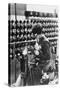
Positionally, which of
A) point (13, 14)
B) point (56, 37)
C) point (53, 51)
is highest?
point (13, 14)

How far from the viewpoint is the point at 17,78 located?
7.29 feet

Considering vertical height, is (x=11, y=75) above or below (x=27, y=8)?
below

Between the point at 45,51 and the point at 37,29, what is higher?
the point at 37,29

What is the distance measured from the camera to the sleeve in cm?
231

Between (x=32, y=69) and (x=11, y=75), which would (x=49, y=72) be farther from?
(x=11, y=75)

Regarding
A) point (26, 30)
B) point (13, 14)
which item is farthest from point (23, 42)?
point (13, 14)

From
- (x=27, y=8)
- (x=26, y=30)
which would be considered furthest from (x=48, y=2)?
(x=26, y=30)

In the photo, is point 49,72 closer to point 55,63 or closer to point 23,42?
point 55,63

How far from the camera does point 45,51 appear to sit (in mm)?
2332

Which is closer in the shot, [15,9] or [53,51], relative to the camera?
[15,9]

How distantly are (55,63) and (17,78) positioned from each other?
44 centimetres

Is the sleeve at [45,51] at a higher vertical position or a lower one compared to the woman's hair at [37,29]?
lower

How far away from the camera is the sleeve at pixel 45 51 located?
7.59 feet

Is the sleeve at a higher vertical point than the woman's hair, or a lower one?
lower
